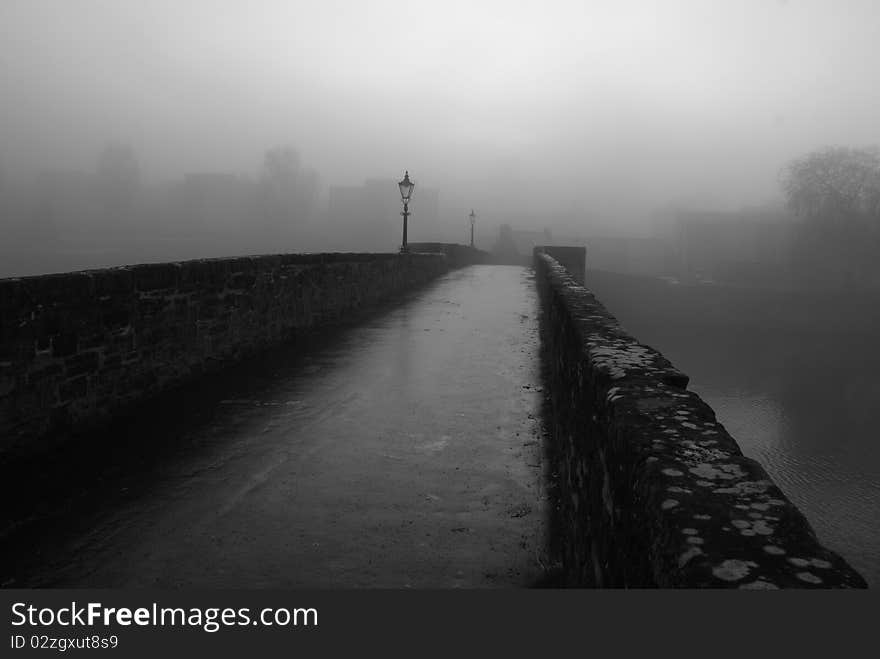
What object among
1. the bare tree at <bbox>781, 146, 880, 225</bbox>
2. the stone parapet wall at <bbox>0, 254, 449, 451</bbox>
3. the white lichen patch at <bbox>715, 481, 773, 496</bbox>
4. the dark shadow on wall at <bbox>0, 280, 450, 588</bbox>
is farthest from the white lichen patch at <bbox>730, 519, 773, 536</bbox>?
the bare tree at <bbox>781, 146, 880, 225</bbox>

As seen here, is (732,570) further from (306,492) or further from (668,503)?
(306,492)

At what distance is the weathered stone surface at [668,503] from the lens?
1273 mm

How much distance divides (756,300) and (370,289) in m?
62.5

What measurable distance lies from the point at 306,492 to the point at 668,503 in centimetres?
283

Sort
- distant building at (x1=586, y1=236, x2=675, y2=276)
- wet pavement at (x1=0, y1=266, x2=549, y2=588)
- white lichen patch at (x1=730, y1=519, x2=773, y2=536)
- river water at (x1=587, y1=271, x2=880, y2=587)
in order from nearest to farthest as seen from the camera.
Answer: white lichen patch at (x1=730, y1=519, x2=773, y2=536)
wet pavement at (x1=0, y1=266, x2=549, y2=588)
river water at (x1=587, y1=271, x2=880, y2=587)
distant building at (x1=586, y1=236, x2=675, y2=276)

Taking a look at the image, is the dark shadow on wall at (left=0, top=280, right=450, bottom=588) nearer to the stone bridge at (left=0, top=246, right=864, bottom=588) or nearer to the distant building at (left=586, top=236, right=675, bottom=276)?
the stone bridge at (left=0, top=246, right=864, bottom=588)

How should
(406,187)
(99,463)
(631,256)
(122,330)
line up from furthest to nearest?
(631,256) < (406,187) < (122,330) < (99,463)

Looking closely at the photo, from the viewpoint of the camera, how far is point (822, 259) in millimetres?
57844

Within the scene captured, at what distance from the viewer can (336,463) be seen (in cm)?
436

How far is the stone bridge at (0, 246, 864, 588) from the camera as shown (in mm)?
1645

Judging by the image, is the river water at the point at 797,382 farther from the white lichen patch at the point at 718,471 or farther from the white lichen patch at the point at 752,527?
the white lichen patch at the point at 752,527

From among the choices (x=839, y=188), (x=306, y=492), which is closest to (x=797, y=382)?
(x=839, y=188)

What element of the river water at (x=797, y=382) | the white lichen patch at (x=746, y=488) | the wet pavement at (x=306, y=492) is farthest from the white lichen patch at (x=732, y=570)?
the river water at (x=797, y=382)

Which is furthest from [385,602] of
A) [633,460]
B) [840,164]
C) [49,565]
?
[840,164]
